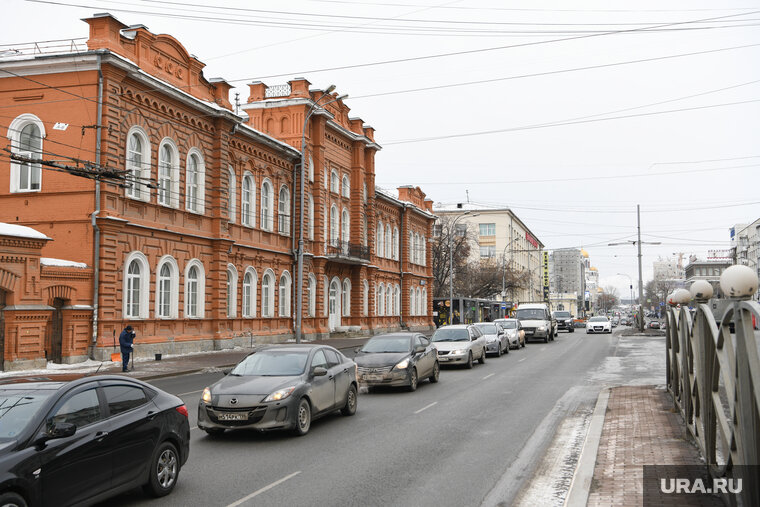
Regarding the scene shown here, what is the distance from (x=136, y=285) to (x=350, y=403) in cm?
1679

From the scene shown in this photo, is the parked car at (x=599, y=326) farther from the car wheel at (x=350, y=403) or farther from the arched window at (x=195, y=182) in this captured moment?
the car wheel at (x=350, y=403)

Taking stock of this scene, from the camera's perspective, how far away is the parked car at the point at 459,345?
74.2 feet

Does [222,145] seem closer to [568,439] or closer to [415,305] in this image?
[568,439]

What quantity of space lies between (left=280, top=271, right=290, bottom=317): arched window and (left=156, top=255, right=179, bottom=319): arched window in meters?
10.4

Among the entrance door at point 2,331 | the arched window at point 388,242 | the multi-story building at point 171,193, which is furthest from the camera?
the arched window at point 388,242

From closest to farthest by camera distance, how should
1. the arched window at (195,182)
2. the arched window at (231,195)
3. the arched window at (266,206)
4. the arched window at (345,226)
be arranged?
the arched window at (195,182) < the arched window at (231,195) < the arched window at (266,206) < the arched window at (345,226)

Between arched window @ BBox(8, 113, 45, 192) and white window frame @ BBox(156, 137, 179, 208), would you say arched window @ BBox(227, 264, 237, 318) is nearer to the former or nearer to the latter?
white window frame @ BBox(156, 137, 179, 208)

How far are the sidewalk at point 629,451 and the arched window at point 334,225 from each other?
32.1m

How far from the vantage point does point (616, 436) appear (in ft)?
33.3

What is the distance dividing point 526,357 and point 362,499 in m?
22.5

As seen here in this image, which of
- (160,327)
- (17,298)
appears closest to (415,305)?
(160,327)

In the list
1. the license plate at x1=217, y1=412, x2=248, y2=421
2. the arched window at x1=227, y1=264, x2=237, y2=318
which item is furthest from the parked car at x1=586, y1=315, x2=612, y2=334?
the license plate at x1=217, y1=412, x2=248, y2=421

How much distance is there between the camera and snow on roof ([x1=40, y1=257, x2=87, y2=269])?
74.8ft

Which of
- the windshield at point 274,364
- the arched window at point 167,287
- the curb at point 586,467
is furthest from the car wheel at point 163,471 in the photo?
the arched window at point 167,287
